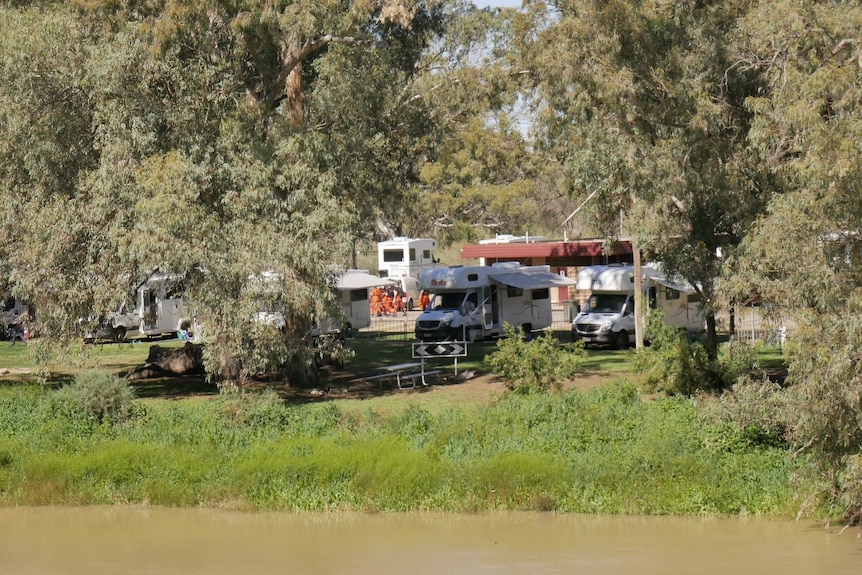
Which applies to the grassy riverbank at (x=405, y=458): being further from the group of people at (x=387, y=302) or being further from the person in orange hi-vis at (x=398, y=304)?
the person in orange hi-vis at (x=398, y=304)

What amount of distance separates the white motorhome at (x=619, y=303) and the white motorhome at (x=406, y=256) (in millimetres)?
16221

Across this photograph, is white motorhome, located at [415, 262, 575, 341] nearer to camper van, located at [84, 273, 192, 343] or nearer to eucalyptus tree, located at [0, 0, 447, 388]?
camper van, located at [84, 273, 192, 343]

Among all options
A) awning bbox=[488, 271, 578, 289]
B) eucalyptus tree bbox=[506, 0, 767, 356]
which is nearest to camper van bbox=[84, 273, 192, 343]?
eucalyptus tree bbox=[506, 0, 767, 356]

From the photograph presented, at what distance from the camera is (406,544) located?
12961mm

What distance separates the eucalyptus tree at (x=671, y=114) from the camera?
55.4 feet

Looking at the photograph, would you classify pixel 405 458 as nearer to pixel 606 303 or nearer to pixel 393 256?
pixel 606 303

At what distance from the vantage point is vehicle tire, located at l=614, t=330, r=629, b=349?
96.8 ft

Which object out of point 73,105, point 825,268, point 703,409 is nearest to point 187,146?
point 73,105

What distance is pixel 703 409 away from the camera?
14281 millimetres

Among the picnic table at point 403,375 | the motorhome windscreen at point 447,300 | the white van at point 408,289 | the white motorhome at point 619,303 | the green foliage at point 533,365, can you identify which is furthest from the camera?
the white van at point 408,289

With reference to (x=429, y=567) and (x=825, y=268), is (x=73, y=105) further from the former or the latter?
(x=825, y=268)

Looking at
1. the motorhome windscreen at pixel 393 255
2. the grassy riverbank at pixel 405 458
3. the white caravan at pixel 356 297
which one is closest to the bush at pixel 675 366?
the grassy riverbank at pixel 405 458

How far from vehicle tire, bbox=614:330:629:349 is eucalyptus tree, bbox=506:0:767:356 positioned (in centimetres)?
1067

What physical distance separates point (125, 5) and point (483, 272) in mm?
14713
